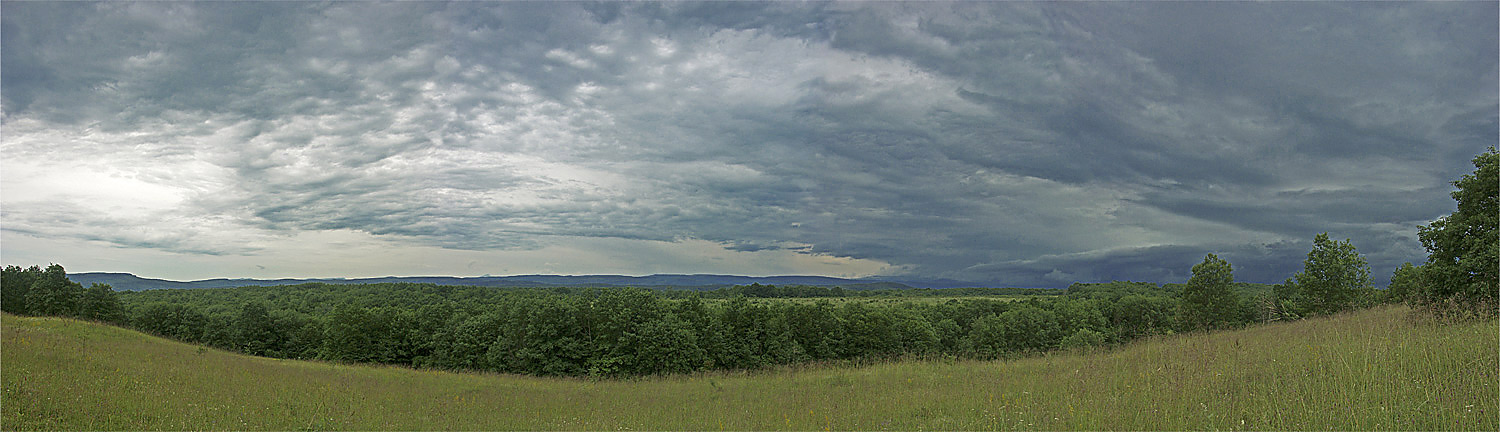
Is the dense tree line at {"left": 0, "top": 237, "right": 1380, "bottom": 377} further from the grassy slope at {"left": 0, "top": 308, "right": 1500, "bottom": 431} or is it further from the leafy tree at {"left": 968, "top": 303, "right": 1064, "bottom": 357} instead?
the grassy slope at {"left": 0, "top": 308, "right": 1500, "bottom": 431}

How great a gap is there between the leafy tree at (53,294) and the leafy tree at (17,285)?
40cm

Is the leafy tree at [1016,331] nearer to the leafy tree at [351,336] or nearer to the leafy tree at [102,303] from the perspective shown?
the leafy tree at [351,336]

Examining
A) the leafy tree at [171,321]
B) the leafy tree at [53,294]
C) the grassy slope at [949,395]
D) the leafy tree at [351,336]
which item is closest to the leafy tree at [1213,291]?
the grassy slope at [949,395]

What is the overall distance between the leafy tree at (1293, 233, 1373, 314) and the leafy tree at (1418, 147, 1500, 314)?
19789mm

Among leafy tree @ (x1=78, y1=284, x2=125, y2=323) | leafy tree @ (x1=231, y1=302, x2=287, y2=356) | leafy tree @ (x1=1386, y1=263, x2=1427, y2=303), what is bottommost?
leafy tree @ (x1=231, y1=302, x2=287, y2=356)

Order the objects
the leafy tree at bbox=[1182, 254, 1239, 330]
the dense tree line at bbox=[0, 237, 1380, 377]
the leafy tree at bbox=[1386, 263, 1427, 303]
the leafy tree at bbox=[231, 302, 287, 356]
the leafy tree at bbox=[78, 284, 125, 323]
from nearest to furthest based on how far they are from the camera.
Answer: the leafy tree at bbox=[1386, 263, 1427, 303] → the leafy tree at bbox=[1182, 254, 1239, 330] → the dense tree line at bbox=[0, 237, 1380, 377] → the leafy tree at bbox=[78, 284, 125, 323] → the leafy tree at bbox=[231, 302, 287, 356]

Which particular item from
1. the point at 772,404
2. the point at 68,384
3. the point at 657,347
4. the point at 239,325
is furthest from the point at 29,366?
the point at 239,325

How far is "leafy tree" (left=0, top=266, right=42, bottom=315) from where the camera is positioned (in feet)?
157

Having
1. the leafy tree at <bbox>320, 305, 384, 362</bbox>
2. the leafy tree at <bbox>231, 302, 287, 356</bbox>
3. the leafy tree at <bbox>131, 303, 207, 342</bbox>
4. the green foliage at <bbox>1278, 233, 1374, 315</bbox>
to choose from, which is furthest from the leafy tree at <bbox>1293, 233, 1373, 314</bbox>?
the leafy tree at <bbox>131, 303, 207, 342</bbox>

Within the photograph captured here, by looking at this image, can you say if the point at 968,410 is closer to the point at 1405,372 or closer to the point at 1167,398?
the point at 1167,398

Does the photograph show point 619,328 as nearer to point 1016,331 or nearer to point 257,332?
point 1016,331

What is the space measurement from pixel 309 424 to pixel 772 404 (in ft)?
28.8

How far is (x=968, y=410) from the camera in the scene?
29.9 feet

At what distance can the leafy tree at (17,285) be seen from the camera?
157 ft
